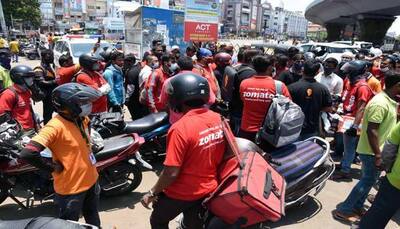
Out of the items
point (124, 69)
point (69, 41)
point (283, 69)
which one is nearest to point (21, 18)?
point (69, 41)

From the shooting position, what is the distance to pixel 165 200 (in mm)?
2553

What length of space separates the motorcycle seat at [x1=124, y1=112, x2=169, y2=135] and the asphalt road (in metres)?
0.89

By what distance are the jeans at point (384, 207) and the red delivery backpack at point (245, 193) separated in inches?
45.6

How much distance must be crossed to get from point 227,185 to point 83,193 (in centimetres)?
130

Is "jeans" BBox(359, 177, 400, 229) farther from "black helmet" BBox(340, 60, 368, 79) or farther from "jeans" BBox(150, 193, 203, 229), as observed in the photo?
"black helmet" BBox(340, 60, 368, 79)

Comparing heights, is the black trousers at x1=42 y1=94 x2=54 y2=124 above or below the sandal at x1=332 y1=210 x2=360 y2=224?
above

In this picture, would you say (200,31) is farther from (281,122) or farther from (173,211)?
(173,211)

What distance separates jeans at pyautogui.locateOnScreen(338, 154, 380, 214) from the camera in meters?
3.84

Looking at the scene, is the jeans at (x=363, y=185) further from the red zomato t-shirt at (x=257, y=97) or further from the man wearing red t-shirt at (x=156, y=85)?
the man wearing red t-shirt at (x=156, y=85)

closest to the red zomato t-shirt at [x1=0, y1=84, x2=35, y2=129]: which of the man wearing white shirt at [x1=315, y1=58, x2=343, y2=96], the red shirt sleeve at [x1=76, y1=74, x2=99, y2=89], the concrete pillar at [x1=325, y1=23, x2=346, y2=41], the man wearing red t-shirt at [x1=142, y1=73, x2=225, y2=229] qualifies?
the red shirt sleeve at [x1=76, y1=74, x2=99, y2=89]

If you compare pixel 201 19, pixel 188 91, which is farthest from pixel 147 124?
pixel 201 19

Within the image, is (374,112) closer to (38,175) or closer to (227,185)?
(227,185)

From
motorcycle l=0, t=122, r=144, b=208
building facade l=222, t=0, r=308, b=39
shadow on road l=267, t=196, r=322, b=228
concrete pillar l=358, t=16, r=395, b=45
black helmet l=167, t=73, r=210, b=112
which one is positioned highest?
building facade l=222, t=0, r=308, b=39

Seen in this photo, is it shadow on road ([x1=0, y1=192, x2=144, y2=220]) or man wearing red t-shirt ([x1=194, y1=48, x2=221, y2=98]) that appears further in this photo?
man wearing red t-shirt ([x1=194, y1=48, x2=221, y2=98])
